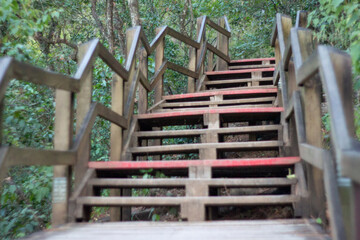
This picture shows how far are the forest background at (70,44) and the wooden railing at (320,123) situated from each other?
0.35 metres

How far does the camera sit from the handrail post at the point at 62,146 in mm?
2637

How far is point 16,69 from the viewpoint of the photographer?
7.22 ft

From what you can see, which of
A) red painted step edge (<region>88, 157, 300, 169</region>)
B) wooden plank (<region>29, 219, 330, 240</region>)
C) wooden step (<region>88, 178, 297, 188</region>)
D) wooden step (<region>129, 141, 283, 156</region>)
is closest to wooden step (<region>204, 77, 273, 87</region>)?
wooden step (<region>129, 141, 283, 156</region>)

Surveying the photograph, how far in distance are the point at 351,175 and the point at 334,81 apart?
21.5 inches

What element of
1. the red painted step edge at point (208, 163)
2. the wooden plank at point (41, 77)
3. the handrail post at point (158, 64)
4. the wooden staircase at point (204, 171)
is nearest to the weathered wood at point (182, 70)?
the handrail post at point (158, 64)

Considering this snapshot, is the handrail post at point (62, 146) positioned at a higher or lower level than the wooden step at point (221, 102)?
lower

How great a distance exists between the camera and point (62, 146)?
2738 mm

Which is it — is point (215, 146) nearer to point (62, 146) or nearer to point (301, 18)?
point (62, 146)

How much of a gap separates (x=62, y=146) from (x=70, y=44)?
7.31m

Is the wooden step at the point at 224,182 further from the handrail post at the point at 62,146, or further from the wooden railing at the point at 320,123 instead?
the handrail post at the point at 62,146

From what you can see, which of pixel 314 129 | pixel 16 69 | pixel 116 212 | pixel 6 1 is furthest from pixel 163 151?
pixel 6 1

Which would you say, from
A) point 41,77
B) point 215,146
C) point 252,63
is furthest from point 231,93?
point 252,63

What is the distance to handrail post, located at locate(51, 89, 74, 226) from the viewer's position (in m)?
2.64

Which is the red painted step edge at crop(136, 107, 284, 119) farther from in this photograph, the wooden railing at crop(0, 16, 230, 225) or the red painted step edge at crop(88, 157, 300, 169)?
the red painted step edge at crop(88, 157, 300, 169)
